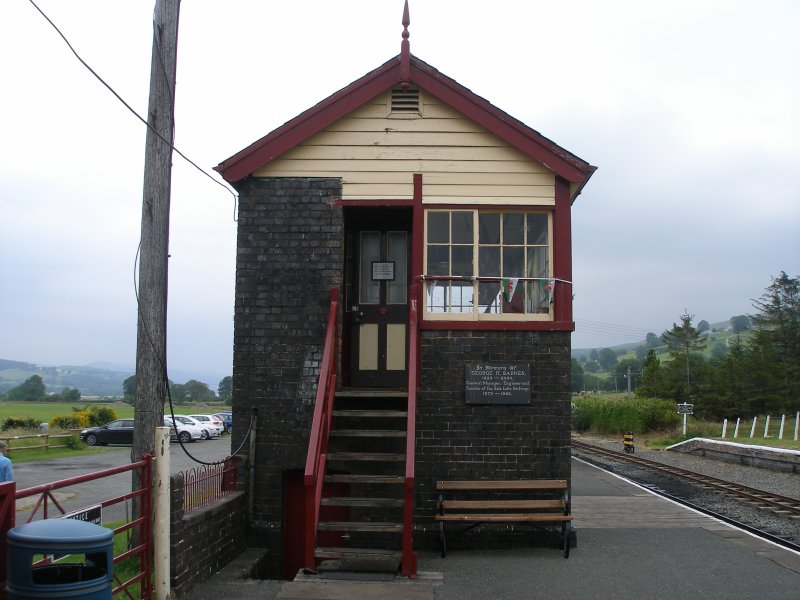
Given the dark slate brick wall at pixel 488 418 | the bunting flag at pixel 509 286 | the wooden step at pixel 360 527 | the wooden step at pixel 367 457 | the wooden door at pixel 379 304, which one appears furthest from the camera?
the wooden door at pixel 379 304

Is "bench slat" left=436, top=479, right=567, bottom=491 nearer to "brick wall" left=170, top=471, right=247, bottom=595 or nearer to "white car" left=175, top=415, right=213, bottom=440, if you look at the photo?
"brick wall" left=170, top=471, right=247, bottom=595

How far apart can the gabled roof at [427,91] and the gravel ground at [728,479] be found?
21.8ft

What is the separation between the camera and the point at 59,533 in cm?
450

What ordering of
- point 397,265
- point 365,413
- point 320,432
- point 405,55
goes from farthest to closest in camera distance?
point 397,265
point 405,55
point 365,413
point 320,432

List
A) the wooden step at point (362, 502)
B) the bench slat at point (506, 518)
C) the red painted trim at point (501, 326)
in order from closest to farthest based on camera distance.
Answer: the wooden step at point (362, 502) → the bench slat at point (506, 518) → the red painted trim at point (501, 326)

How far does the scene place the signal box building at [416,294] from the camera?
9484mm

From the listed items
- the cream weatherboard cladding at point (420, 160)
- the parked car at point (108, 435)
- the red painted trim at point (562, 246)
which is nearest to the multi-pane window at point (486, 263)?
the red painted trim at point (562, 246)

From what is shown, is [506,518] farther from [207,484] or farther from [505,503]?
[207,484]

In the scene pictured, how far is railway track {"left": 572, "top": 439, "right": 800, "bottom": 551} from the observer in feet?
38.4

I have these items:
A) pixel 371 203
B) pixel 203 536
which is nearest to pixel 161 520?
pixel 203 536

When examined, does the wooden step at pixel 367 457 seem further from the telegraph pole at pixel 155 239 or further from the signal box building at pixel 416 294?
the telegraph pole at pixel 155 239

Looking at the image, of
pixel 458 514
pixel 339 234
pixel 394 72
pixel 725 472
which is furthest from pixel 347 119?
pixel 725 472

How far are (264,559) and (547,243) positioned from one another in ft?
18.0

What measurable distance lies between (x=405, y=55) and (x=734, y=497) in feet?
39.6
